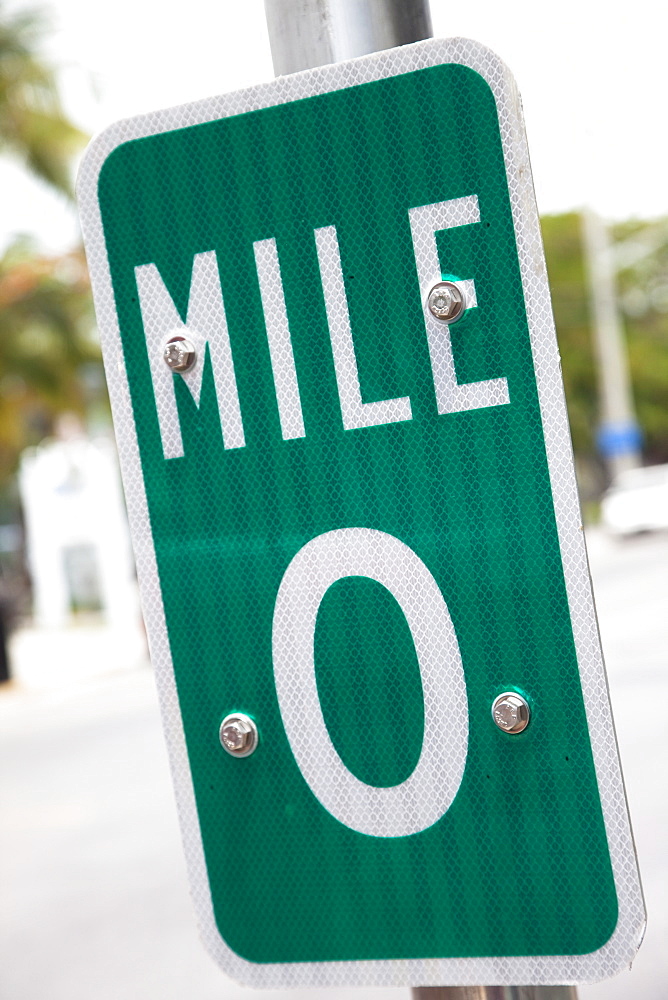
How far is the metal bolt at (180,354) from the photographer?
998mm

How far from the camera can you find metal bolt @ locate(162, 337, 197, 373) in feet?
3.27

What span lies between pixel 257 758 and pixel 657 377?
35126 mm

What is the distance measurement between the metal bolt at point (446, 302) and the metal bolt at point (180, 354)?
0.20m

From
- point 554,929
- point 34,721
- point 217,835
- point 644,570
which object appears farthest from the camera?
point 644,570

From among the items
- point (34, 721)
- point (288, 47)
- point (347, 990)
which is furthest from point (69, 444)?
point (288, 47)

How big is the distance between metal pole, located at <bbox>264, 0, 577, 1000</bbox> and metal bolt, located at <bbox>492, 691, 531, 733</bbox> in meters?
0.23

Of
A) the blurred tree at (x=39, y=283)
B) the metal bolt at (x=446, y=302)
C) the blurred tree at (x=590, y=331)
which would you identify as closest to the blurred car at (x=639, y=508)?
the blurred tree at (x=39, y=283)

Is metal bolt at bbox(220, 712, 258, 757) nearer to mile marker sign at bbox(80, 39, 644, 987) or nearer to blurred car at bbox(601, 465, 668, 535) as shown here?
mile marker sign at bbox(80, 39, 644, 987)

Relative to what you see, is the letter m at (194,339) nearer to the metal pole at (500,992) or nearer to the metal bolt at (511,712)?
the metal bolt at (511,712)

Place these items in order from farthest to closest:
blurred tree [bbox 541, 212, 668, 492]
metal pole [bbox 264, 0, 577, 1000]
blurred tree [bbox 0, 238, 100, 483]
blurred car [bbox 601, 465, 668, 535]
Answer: blurred tree [bbox 541, 212, 668, 492] → blurred car [bbox 601, 465, 668, 535] → blurred tree [bbox 0, 238, 100, 483] → metal pole [bbox 264, 0, 577, 1000]

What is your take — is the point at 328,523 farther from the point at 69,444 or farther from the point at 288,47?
the point at 69,444

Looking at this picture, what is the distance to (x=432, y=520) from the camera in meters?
0.93

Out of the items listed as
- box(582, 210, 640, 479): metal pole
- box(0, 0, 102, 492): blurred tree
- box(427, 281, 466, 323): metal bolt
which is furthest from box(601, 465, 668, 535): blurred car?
box(427, 281, 466, 323): metal bolt

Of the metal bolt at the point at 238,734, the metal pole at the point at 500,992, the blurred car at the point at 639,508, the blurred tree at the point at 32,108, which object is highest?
the blurred tree at the point at 32,108
